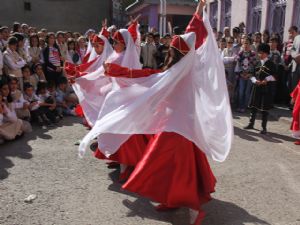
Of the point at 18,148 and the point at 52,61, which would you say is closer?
the point at 18,148

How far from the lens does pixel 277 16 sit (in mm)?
11867

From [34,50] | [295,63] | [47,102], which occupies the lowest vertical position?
[47,102]

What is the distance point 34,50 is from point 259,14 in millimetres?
7656

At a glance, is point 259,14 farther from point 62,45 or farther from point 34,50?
point 34,50

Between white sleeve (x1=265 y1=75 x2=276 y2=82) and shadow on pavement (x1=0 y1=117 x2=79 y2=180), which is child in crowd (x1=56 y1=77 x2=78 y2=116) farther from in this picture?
white sleeve (x1=265 y1=75 x2=276 y2=82)

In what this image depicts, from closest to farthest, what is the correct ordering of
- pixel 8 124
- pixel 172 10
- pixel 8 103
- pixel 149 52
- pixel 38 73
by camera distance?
1. pixel 8 124
2. pixel 8 103
3. pixel 38 73
4. pixel 149 52
5. pixel 172 10

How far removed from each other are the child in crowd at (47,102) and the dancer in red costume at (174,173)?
4.96 metres

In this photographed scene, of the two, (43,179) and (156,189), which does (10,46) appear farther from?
(156,189)

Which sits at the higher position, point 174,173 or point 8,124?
point 174,173

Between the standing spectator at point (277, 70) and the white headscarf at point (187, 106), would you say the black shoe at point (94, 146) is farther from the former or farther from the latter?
the standing spectator at point (277, 70)

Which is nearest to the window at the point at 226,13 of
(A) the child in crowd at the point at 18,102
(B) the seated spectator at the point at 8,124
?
(A) the child in crowd at the point at 18,102

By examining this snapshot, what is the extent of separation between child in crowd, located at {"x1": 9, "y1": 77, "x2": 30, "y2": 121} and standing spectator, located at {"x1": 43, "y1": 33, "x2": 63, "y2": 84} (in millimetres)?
1918

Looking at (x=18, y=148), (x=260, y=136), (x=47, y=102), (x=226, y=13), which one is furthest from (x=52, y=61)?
(x=226, y=13)

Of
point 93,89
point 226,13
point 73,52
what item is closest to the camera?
point 93,89
